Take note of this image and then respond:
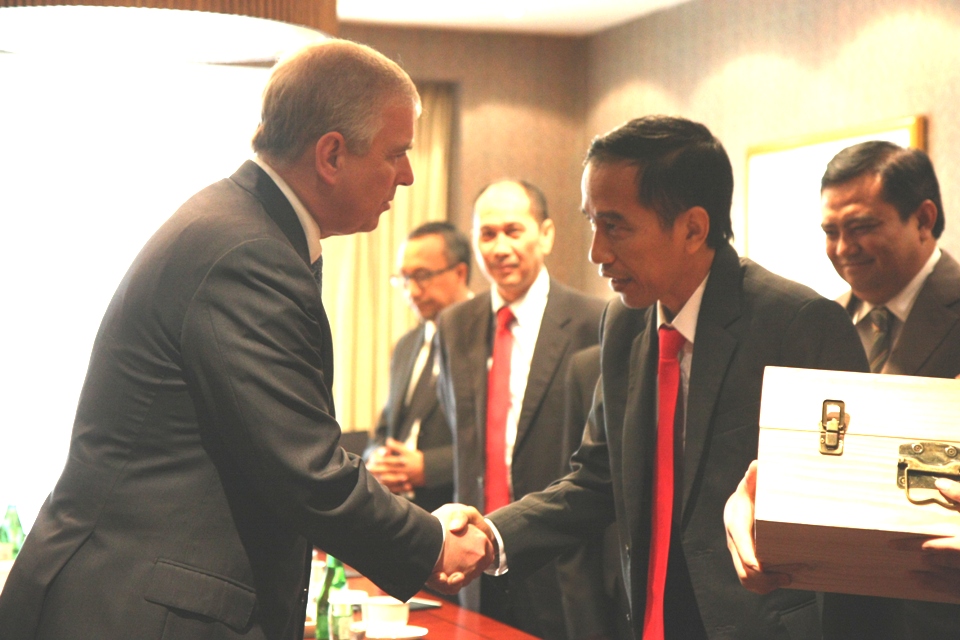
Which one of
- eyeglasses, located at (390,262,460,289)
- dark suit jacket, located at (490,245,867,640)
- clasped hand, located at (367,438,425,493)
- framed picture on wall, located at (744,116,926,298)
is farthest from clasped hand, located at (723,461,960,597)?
framed picture on wall, located at (744,116,926,298)

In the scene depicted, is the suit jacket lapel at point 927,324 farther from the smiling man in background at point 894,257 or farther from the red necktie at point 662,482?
the red necktie at point 662,482

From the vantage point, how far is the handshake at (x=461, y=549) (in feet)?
7.48

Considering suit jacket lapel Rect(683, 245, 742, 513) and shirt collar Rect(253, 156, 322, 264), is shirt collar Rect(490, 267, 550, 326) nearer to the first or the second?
suit jacket lapel Rect(683, 245, 742, 513)

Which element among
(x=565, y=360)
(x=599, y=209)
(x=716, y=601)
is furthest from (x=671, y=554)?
(x=565, y=360)

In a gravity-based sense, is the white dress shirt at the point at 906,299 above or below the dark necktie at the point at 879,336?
above

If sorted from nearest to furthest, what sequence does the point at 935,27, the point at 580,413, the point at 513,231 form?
the point at 580,413, the point at 513,231, the point at 935,27

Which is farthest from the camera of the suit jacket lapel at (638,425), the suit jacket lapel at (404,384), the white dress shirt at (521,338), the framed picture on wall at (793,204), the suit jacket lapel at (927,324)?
the framed picture on wall at (793,204)

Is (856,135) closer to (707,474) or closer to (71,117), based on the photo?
(707,474)

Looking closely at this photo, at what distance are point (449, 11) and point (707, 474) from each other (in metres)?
5.35

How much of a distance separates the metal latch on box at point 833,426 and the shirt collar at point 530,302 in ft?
8.05

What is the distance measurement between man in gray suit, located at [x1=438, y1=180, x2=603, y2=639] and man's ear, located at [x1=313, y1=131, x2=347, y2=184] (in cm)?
171

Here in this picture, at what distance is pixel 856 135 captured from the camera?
5461 millimetres

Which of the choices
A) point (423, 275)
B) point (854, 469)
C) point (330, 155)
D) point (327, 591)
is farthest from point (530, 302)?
point (854, 469)

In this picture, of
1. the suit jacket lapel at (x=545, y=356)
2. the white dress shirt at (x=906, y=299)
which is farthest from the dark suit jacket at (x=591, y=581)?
the white dress shirt at (x=906, y=299)
